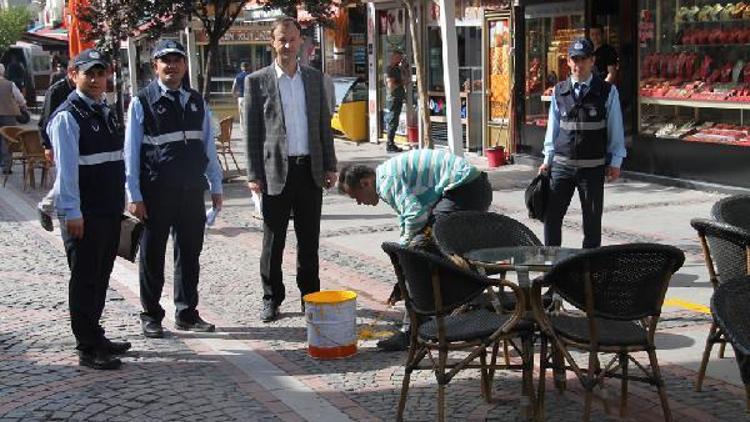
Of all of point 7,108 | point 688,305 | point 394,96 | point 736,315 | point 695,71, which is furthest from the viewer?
point 394,96

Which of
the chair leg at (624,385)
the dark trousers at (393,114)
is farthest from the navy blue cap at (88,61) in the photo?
the dark trousers at (393,114)

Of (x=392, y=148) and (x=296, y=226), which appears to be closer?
(x=296, y=226)

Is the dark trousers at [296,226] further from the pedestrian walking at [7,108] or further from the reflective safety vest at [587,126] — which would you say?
the pedestrian walking at [7,108]

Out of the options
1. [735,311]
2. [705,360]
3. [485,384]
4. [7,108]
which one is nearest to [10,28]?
[7,108]

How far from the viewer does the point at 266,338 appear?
6895 mm

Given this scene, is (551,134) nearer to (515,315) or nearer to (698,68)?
(515,315)

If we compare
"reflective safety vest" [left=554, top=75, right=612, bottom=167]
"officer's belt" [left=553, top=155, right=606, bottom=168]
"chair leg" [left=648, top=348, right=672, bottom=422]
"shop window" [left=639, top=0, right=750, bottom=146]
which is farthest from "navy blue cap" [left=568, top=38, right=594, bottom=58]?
"shop window" [left=639, top=0, right=750, bottom=146]

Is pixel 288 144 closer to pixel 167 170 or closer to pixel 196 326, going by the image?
pixel 167 170

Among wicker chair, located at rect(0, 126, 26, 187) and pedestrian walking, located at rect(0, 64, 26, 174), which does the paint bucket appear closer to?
wicker chair, located at rect(0, 126, 26, 187)

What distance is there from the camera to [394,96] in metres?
17.7

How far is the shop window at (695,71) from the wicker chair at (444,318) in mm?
7816

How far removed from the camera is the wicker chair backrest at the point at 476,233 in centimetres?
563

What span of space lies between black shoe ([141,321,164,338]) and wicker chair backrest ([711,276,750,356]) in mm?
4165

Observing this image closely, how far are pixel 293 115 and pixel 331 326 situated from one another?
63.2 inches
